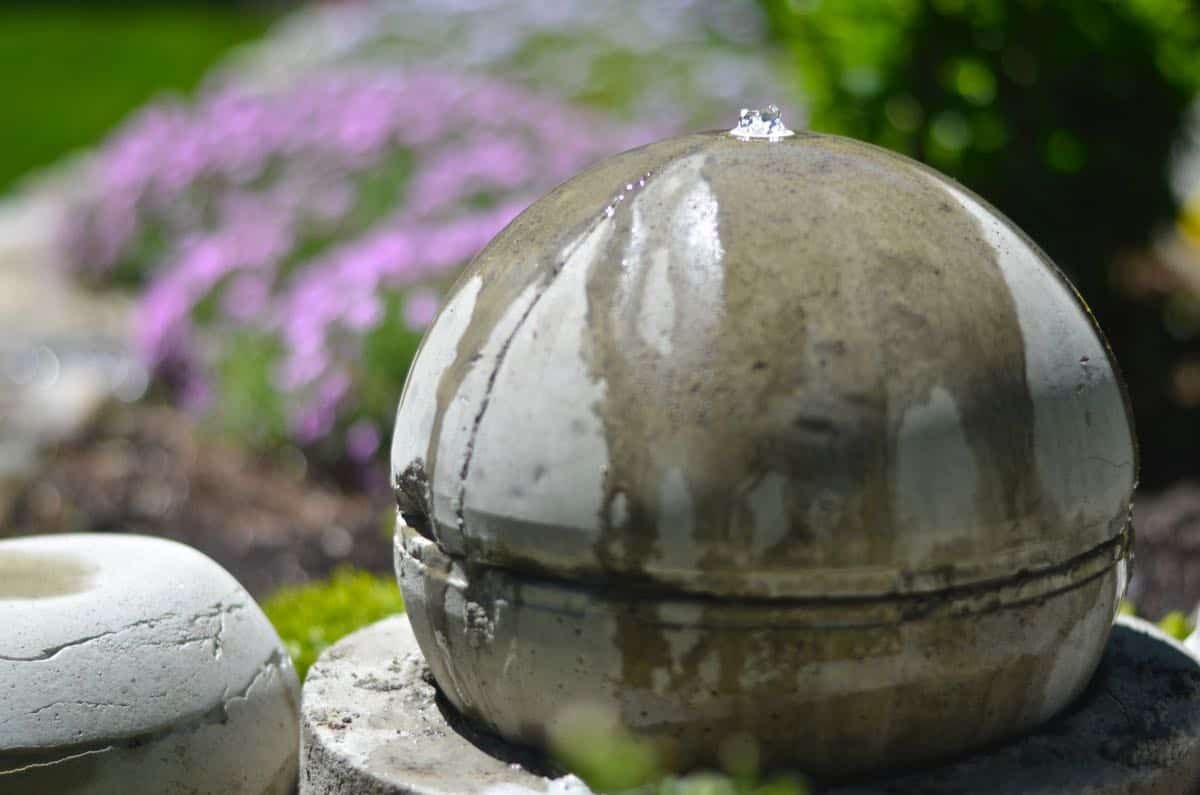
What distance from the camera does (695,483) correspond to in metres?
2.68

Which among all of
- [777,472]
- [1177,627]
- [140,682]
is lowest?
[1177,627]

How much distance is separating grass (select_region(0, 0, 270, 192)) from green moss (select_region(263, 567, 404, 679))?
12.1 metres

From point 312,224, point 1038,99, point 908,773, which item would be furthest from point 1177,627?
point 312,224

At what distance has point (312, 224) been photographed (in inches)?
352

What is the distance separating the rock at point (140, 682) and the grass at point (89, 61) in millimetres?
12923

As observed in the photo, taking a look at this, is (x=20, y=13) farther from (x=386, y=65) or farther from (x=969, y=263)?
(x=969, y=263)

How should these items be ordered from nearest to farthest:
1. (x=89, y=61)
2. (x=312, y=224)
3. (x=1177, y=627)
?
(x=1177, y=627) → (x=312, y=224) → (x=89, y=61)

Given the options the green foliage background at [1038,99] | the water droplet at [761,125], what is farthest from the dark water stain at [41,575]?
the green foliage background at [1038,99]

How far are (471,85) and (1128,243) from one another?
16.5 feet

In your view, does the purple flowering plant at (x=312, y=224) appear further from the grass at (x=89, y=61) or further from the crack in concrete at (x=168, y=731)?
the grass at (x=89, y=61)

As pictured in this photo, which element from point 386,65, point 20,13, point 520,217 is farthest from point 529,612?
point 20,13

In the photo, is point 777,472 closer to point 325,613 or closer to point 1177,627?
point 1177,627

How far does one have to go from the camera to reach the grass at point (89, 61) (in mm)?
17359

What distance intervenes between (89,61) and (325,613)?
62.4ft
